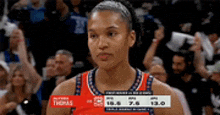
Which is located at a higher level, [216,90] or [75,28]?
[75,28]


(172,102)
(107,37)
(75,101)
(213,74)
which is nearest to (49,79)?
(75,101)

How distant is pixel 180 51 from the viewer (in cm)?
132

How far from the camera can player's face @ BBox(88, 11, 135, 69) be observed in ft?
3.01

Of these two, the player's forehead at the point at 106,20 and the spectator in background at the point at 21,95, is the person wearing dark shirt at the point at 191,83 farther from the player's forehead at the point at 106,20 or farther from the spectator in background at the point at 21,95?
the spectator in background at the point at 21,95

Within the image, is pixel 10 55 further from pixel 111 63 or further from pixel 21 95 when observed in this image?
pixel 111 63

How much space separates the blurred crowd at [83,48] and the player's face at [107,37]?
266 millimetres

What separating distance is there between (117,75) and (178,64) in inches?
16.5

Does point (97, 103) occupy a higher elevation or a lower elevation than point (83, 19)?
lower

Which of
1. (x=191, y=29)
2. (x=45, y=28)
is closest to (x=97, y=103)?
(x=45, y=28)

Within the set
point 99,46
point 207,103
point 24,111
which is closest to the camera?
point 99,46

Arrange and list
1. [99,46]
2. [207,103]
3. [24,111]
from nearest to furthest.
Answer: [99,46]
[24,111]
[207,103]

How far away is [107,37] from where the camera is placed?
0.92 meters

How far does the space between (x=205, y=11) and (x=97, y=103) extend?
69 centimetres

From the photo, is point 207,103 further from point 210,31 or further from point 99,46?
point 99,46
